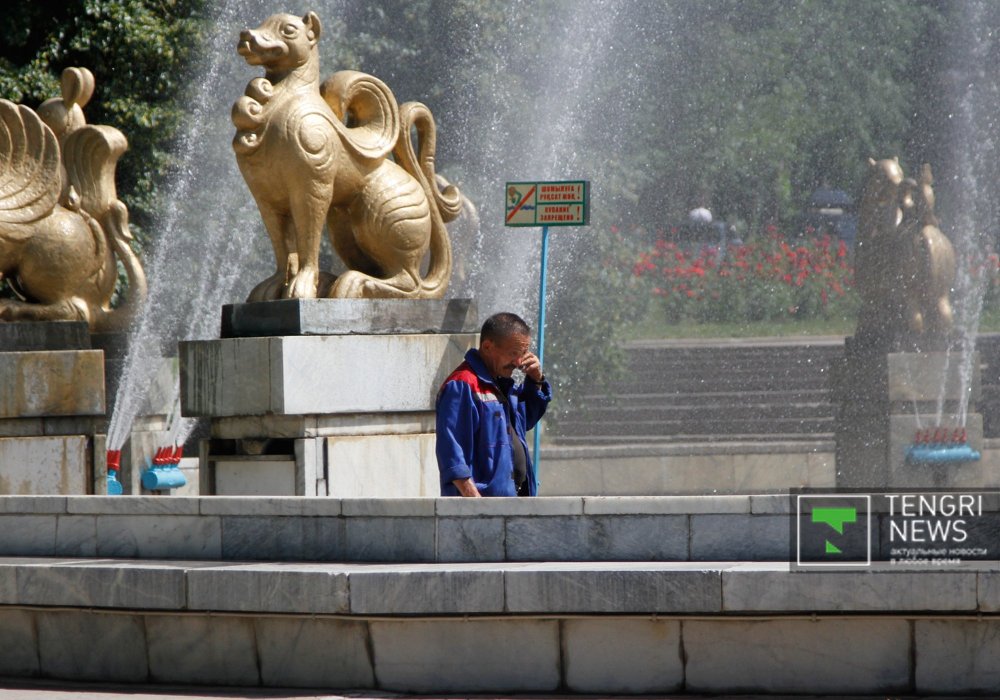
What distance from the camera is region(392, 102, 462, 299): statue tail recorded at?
8.65 meters

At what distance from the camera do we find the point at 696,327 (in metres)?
22.7

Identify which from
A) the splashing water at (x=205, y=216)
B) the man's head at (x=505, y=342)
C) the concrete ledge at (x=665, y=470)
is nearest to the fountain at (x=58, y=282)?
the splashing water at (x=205, y=216)

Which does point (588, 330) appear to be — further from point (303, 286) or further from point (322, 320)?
point (322, 320)

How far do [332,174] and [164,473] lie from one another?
4700 mm

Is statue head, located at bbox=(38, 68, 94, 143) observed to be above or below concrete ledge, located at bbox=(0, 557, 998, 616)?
above

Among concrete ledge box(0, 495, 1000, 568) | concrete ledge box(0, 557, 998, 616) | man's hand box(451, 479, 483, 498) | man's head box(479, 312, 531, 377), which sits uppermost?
man's head box(479, 312, 531, 377)

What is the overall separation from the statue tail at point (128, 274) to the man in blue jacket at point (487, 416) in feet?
17.5

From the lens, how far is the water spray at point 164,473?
12.0 m

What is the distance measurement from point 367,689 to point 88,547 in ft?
4.57

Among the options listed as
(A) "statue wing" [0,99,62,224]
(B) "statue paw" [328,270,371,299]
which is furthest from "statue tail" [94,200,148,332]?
(B) "statue paw" [328,270,371,299]

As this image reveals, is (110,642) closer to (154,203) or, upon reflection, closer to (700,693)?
(700,693)

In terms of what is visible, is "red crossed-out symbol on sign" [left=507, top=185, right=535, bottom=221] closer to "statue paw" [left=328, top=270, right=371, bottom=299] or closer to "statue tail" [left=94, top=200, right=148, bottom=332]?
"statue paw" [left=328, top=270, right=371, bottom=299]

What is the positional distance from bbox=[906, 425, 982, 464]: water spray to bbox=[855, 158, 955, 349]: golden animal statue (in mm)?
1287

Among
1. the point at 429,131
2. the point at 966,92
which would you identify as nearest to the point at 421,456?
the point at 429,131
